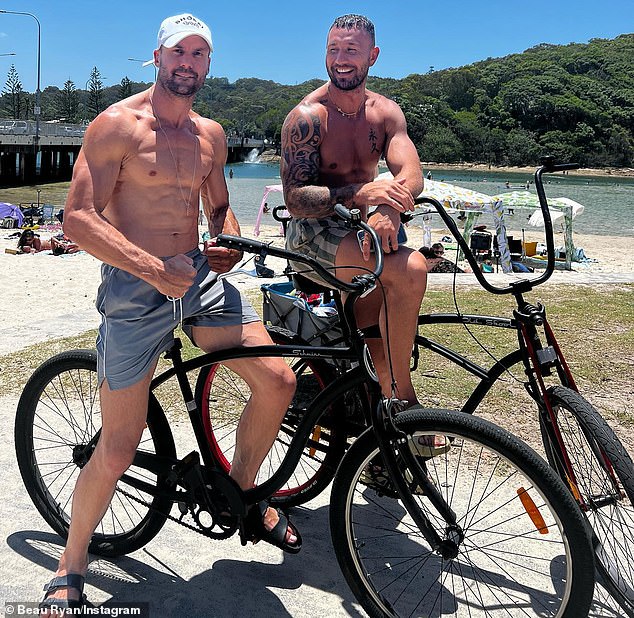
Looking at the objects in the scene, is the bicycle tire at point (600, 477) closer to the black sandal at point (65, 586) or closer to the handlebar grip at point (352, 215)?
the handlebar grip at point (352, 215)

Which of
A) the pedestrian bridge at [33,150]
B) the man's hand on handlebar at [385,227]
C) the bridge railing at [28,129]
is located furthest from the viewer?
the bridge railing at [28,129]

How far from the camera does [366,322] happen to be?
3.35 m

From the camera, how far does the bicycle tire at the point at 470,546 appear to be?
222 centimetres

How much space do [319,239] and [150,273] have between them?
42.4 inches

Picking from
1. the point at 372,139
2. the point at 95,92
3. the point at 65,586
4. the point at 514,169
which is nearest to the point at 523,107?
the point at 514,169

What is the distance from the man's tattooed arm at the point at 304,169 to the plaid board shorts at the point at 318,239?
0.27 feet

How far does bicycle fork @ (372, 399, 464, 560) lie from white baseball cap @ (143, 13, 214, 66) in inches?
58.5

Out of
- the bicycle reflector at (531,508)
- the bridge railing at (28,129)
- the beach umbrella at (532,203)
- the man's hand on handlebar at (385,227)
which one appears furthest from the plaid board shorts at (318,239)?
the bridge railing at (28,129)

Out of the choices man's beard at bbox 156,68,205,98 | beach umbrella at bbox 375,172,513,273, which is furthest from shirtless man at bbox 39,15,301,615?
beach umbrella at bbox 375,172,513,273

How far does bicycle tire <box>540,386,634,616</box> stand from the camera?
2490mm

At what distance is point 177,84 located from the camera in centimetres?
259

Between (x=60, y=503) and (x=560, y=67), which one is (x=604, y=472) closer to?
(x=60, y=503)

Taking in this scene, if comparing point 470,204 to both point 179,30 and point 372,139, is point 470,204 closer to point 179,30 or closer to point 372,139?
point 372,139

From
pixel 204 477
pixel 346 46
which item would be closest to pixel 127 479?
pixel 204 477
